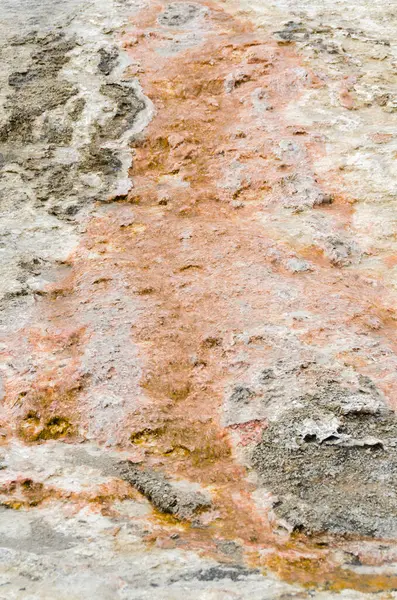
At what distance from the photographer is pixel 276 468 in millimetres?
2715

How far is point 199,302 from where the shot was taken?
370 centimetres

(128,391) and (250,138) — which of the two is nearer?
(128,391)

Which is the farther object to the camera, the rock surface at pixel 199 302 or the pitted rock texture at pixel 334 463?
the pitted rock texture at pixel 334 463

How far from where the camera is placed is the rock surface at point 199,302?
2330 millimetres

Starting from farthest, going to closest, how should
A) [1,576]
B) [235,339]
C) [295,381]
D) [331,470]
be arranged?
1. [235,339]
2. [295,381]
3. [331,470]
4. [1,576]

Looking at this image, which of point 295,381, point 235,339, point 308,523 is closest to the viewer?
point 308,523

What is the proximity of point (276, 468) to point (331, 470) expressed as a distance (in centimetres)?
20

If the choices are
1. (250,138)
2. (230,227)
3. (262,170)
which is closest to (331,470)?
(230,227)

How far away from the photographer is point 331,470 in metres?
2.67

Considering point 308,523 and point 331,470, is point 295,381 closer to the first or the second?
point 331,470

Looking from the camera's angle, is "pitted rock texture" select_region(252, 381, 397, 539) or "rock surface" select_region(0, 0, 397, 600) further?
"pitted rock texture" select_region(252, 381, 397, 539)

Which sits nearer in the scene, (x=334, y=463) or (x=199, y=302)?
(x=334, y=463)

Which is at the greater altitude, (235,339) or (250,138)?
(250,138)

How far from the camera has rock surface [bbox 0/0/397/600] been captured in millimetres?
2330
